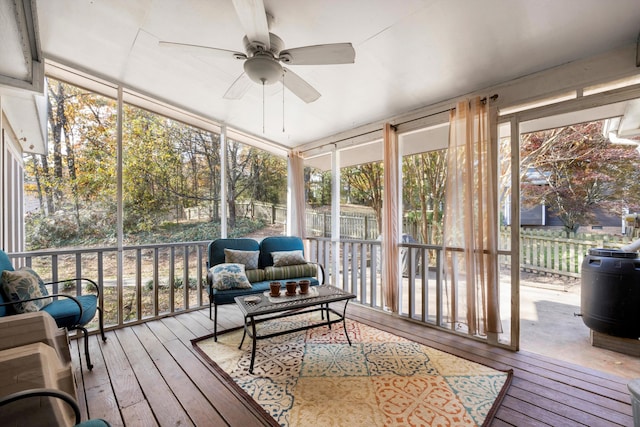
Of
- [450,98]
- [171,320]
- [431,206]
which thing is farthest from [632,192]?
[171,320]

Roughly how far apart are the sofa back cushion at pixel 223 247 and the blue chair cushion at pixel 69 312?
124 cm

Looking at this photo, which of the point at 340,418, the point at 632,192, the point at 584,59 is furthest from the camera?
the point at 632,192

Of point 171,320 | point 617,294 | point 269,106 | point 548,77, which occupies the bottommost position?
point 171,320

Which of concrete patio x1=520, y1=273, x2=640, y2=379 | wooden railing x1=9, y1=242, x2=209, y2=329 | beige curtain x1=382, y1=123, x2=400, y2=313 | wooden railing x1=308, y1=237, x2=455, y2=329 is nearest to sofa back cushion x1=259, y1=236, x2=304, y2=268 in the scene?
wooden railing x1=308, y1=237, x2=455, y2=329

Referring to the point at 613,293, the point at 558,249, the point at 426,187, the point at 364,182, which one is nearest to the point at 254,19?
the point at 426,187

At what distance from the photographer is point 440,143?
3.34 metres

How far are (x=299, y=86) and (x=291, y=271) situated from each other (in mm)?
2345

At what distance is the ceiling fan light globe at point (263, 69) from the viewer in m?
1.81

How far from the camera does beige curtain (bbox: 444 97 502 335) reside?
99.3 inches

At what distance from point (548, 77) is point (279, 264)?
3.45m

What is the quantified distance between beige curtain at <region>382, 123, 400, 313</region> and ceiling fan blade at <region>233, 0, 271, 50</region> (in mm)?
1983

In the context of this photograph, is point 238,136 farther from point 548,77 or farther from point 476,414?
point 476,414

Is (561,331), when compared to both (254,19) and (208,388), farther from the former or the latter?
(254,19)

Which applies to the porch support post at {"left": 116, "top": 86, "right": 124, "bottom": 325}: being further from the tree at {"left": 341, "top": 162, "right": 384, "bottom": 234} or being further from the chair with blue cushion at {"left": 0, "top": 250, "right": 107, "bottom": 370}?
the tree at {"left": 341, "top": 162, "right": 384, "bottom": 234}
